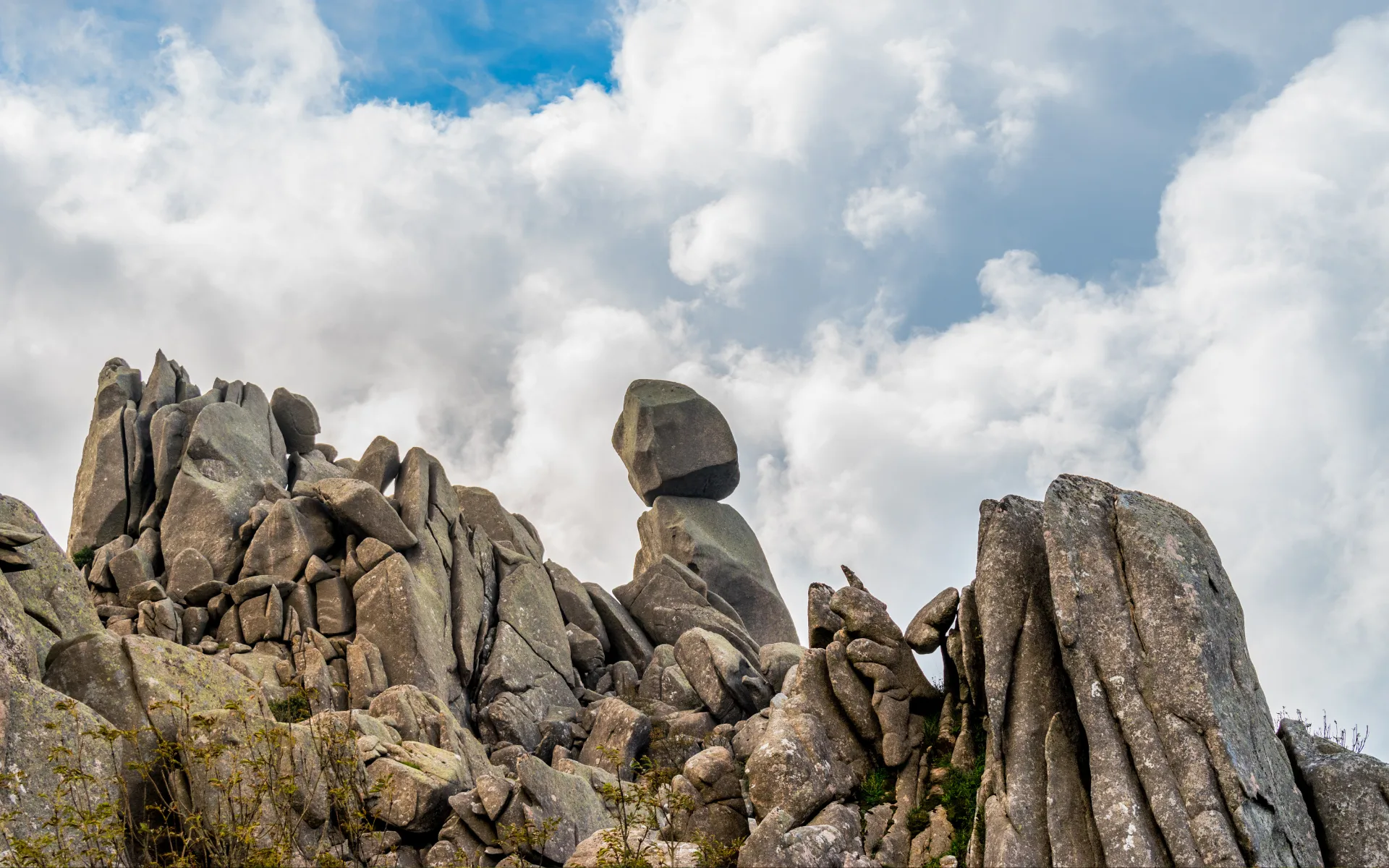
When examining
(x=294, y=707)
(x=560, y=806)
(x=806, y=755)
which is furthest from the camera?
(x=294, y=707)

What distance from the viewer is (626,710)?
3562 centimetres

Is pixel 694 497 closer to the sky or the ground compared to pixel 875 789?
closer to the sky

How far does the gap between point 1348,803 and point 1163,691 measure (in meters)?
3.97

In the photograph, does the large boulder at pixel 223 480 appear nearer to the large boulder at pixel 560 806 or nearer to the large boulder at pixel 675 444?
the large boulder at pixel 675 444

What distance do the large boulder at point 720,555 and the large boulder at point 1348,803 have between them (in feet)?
114

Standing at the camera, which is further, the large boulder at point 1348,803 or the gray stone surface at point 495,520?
the gray stone surface at point 495,520

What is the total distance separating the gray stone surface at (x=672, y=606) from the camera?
4772 centimetres

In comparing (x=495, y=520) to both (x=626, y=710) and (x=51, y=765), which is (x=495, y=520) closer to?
(x=626, y=710)

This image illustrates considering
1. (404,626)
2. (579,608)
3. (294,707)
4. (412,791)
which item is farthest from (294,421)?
(412,791)

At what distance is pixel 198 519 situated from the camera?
44.7 metres

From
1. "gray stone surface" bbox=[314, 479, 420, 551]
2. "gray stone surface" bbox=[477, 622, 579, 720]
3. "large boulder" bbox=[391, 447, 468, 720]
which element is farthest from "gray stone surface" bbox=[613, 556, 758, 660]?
"gray stone surface" bbox=[314, 479, 420, 551]

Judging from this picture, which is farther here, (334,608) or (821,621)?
(334,608)

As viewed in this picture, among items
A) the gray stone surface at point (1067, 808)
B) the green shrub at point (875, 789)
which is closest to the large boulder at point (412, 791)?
the green shrub at point (875, 789)

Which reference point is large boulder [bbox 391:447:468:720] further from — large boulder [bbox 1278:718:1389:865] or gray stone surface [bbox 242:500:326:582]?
large boulder [bbox 1278:718:1389:865]
